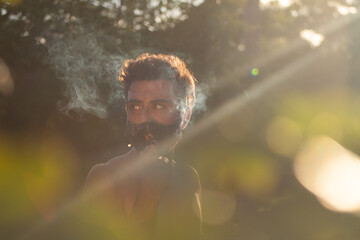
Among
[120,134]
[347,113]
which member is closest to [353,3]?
[347,113]

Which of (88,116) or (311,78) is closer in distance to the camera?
(88,116)

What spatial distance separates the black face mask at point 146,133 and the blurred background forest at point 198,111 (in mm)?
708

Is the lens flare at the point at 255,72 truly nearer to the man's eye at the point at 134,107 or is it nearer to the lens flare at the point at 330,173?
the lens flare at the point at 330,173

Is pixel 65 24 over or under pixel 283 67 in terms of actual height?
over

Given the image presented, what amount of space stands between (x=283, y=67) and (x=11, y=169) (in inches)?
284

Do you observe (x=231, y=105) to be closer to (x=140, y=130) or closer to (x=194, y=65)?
(x=194, y=65)

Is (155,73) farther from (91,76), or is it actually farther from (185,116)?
(91,76)

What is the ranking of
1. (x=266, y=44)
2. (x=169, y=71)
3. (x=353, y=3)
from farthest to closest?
(x=353, y=3) → (x=266, y=44) → (x=169, y=71)

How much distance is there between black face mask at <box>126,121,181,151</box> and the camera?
6.99ft

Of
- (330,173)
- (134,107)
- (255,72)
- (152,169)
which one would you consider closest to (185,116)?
(134,107)

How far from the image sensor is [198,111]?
500cm

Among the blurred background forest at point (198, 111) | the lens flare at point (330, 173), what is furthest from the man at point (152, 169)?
the lens flare at point (330, 173)

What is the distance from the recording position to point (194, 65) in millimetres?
6914

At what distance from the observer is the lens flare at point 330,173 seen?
830 centimetres
